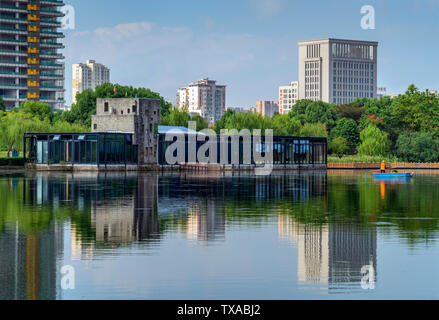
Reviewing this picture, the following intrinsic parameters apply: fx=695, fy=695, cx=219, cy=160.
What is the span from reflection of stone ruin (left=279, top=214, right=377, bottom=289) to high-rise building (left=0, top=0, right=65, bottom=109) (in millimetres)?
167631

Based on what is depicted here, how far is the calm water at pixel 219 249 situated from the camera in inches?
554

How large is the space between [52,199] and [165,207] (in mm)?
7001

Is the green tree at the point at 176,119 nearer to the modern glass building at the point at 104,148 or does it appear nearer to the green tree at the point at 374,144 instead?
the modern glass building at the point at 104,148

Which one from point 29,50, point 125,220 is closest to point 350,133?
point 29,50

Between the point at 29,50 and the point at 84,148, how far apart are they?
11369 cm

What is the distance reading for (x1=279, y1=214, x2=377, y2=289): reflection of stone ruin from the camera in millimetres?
15438

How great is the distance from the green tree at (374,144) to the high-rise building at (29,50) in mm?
101631

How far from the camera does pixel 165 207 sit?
3089 centimetres

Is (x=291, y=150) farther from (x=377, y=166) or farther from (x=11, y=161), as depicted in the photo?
(x=11, y=161)

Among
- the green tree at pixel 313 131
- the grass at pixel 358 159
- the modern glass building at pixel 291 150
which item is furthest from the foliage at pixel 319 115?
the modern glass building at pixel 291 150

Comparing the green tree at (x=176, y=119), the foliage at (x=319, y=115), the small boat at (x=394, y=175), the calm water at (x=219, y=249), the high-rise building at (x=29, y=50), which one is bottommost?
the calm water at (x=219, y=249)

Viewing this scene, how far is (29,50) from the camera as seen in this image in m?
183

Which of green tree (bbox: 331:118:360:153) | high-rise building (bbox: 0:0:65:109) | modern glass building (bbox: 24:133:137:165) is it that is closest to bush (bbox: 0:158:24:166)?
modern glass building (bbox: 24:133:137:165)
